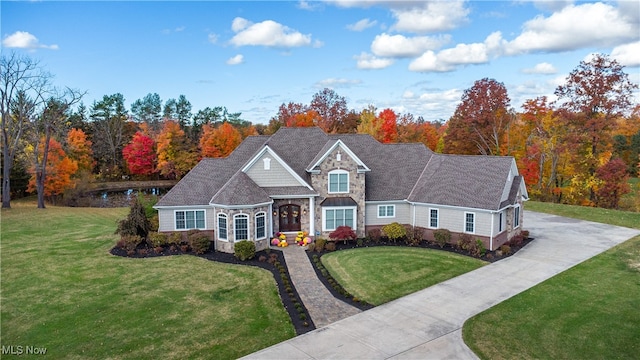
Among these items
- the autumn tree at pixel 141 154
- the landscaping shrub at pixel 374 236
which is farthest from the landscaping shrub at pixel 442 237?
the autumn tree at pixel 141 154

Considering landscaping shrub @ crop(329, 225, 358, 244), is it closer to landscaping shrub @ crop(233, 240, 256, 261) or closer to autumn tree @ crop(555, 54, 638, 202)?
landscaping shrub @ crop(233, 240, 256, 261)

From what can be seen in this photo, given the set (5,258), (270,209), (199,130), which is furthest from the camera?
(199,130)

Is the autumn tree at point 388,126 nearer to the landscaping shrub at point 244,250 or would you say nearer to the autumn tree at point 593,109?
the autumn tree at point 593,109

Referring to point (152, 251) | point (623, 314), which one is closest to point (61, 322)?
point (152, 251)

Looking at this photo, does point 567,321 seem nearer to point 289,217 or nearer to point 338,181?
point 338,181

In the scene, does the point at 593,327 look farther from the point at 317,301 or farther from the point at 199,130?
the point at 199,130

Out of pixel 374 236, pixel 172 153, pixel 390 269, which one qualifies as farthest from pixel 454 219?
pixel 172 153
